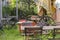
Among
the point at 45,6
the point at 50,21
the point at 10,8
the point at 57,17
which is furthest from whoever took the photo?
the point at 10,8

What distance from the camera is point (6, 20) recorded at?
44.0 feet

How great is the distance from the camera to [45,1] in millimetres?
12805

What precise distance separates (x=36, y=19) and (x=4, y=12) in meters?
5.08

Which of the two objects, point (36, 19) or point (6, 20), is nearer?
point (36, 19)

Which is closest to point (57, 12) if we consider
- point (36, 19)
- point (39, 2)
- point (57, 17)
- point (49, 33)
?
point (57, 17)

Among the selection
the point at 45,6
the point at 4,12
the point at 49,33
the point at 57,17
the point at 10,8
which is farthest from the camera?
the point at 10,8

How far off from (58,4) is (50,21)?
2001mm

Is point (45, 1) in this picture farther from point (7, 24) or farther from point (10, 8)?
point (10, 8)

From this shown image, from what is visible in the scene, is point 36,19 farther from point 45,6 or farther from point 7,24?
point 7,24

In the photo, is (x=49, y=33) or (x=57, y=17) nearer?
(x=49, y=33)

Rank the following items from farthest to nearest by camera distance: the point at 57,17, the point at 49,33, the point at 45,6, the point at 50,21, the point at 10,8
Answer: the point at 10,8, the point at 57,17, the point at 45,6, the point at 50,21, the point at 49,33

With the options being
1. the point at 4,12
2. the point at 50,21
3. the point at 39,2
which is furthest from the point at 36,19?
the point at 4,12

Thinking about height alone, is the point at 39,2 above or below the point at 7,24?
above

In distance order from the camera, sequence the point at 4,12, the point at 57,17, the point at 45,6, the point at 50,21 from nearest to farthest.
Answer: the point at 50,21 → the point at 45,6 → the point at 57,17 → the point at 4,12
